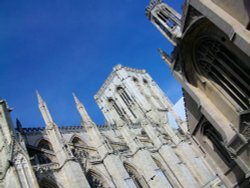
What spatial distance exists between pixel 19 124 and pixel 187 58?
18.8 metres

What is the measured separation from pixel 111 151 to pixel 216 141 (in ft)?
42.4

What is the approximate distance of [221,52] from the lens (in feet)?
44.8

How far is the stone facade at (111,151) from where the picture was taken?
2158 centimetres

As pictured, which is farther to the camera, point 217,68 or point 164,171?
point 164,171

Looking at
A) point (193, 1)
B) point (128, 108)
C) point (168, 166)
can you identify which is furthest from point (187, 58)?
point (128, 108)

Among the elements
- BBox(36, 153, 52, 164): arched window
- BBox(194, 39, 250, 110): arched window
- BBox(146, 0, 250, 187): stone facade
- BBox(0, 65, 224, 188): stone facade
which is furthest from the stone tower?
BBox(194, 39, 250, 110): arched window

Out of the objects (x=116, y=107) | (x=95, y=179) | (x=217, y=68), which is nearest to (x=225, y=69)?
(x=217, y=68)

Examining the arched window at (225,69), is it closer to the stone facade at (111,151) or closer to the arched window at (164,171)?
the stone facade at (111,151)

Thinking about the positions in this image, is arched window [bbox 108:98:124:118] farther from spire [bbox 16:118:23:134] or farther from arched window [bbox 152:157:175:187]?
spire [bbox 16:118:23:134]

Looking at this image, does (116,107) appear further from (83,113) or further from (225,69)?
(225,69)

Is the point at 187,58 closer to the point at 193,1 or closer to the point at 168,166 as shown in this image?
the point at 193,1

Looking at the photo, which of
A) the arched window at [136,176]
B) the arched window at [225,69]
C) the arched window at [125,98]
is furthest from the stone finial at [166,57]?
the arched window at [125,98]

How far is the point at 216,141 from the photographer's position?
17516 mm

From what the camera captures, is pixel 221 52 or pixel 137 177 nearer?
pixel 221 52
